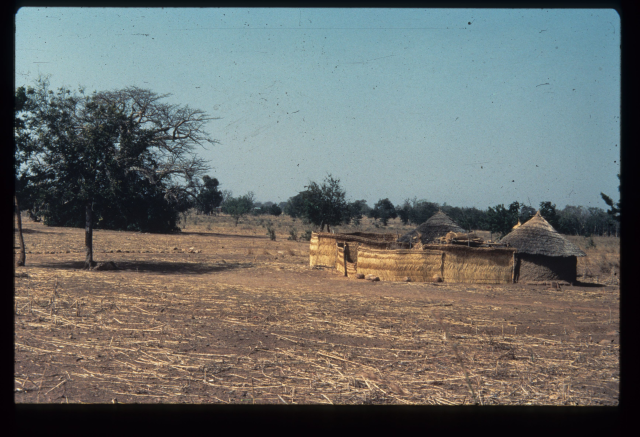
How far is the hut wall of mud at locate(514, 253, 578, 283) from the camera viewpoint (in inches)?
669

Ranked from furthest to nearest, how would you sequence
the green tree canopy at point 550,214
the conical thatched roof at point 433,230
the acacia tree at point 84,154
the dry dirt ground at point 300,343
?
the green tree canopy at point 550,214 < the conical thatched roof at point 433,230 < the acacia tree at point 84,154 < the dry dirt ground at point 300,343

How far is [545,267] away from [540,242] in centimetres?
92

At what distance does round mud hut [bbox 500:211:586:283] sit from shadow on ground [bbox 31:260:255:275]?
1036cm

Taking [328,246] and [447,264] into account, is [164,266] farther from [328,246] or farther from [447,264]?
[447,264]

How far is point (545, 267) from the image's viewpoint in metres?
17.0

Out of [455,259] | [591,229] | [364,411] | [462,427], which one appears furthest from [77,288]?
[591,229]

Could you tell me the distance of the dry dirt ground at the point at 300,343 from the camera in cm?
542

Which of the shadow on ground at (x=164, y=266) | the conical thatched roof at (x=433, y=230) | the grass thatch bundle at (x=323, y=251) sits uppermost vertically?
the conical thatched roof at (x=433, y=230)

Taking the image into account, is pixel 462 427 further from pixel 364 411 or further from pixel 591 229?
pixel 591 229

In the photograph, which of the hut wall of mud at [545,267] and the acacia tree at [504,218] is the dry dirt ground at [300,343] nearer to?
the hut wall of mud at [545,267]

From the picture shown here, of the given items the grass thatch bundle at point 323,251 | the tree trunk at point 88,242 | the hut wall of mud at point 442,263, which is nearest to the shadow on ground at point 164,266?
the tree trunk at point 88,242

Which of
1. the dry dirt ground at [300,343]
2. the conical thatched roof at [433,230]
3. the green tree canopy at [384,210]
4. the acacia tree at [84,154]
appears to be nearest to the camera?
the dry dirt ground at [300,343]

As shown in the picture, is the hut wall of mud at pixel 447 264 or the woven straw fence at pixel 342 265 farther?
the woven straw fence at pixel 342 265

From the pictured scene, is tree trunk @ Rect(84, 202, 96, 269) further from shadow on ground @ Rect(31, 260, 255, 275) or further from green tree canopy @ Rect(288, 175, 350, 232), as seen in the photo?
green tree canopy @ Rect(288, 175, 350, 232)
